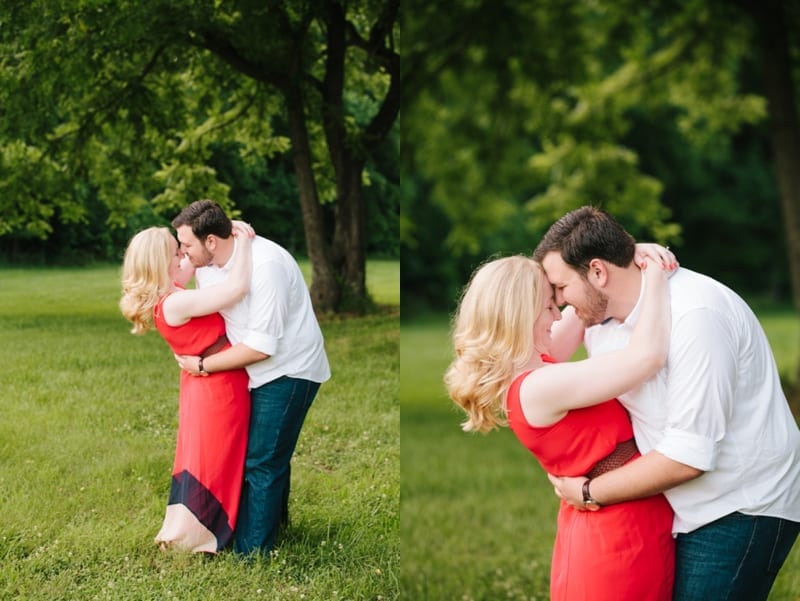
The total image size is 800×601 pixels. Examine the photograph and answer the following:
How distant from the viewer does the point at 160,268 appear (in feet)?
12.3

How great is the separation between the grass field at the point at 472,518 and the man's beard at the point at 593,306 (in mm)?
595

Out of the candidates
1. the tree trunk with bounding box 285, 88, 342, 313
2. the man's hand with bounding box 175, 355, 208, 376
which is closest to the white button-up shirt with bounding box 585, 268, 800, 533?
the man's hand with bounding box 175, 355, 208, 376

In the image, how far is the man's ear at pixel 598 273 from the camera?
2.79 metres

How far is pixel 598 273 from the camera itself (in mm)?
2805

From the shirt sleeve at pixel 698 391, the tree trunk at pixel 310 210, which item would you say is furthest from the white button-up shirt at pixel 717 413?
the tree trunk at pixel 310 210

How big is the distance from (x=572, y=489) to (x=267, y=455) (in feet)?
4.89

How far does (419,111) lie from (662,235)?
3.64 m

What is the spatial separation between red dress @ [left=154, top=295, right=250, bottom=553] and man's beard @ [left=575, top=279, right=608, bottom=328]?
150cm

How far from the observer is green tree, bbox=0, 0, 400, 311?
12.4 ft

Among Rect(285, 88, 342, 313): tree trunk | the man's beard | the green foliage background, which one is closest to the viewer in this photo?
the man's beard

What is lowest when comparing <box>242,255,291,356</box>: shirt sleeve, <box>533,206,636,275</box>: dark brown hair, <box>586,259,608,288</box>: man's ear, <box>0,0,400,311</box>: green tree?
<box>242,255,291,356</box>: shirt sleeve

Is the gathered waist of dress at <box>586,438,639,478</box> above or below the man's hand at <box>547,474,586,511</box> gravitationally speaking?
above

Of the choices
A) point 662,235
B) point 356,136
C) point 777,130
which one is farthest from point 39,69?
point 662,235

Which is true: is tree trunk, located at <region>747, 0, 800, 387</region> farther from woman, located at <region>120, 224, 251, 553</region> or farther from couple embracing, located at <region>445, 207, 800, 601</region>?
couple embracing, located at <region>445, 207, 800, 601</region>
